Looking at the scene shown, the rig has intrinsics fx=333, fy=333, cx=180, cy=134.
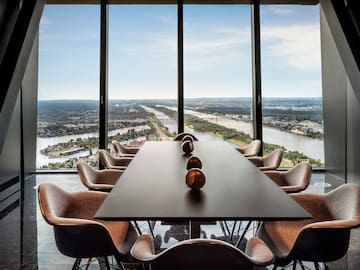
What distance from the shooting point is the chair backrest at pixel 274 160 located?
358 cm

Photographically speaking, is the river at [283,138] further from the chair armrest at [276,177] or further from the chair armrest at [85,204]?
the chair armrest at [85,204]

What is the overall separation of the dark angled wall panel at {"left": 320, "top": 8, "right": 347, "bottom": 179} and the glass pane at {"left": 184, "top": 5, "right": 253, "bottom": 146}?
4.34ft

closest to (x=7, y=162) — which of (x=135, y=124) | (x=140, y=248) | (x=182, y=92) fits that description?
(x=135, y=124)

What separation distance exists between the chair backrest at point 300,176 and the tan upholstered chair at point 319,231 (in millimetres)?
445

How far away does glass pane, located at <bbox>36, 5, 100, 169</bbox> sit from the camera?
247 inches

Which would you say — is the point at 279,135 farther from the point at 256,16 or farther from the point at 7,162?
the point at 7,162

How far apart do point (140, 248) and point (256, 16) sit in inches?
221

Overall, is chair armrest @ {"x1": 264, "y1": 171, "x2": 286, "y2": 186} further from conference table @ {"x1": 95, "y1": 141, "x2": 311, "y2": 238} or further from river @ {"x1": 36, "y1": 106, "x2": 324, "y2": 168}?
river @ {"x1": 36, "y1": 106, "x2": 324, "y2": 168}

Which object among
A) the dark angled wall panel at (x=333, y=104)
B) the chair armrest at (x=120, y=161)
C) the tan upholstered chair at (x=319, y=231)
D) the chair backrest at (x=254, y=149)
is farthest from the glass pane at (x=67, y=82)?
the tan upholstered chair at (x=319, y=231)

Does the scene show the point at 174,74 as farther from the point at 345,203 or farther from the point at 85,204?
the point at 345,203

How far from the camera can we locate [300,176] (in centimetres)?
292

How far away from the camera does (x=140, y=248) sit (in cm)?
161

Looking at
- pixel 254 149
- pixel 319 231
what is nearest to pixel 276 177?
pixel 254 149

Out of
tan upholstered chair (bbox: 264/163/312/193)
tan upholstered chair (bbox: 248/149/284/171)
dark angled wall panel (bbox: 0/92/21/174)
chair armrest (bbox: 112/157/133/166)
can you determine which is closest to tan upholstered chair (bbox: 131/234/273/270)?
tan upholstered chair (bbox: 264/163/312/193)
